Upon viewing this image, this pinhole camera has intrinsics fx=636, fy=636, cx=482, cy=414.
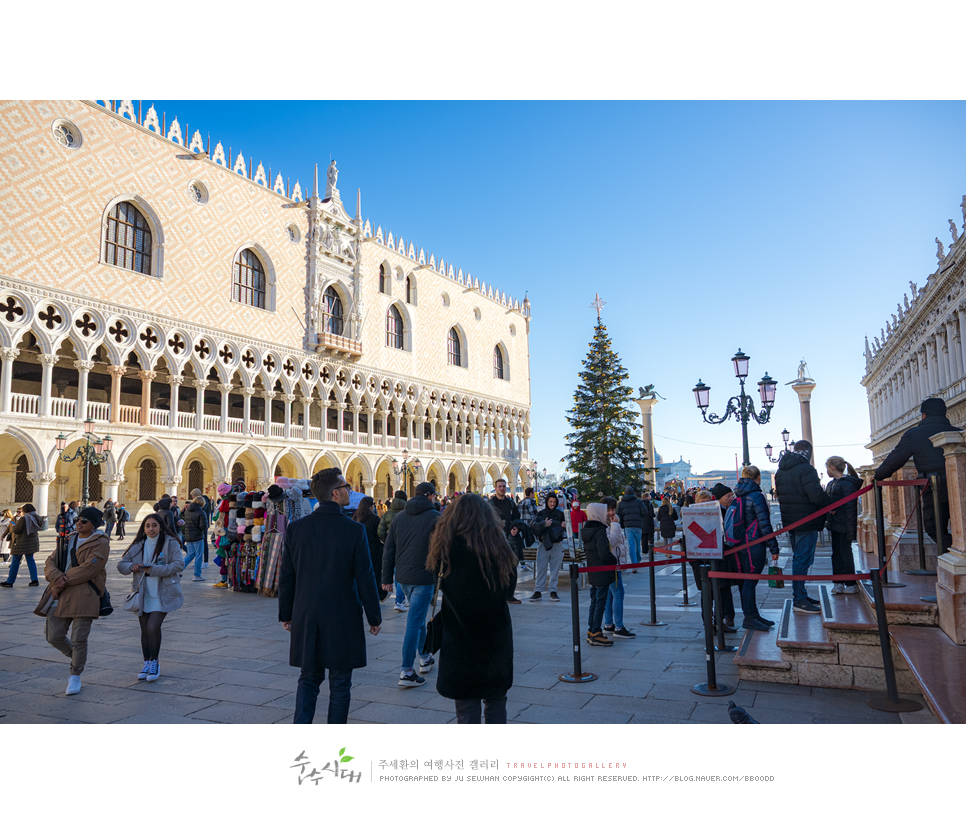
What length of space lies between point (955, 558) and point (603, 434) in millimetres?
18314

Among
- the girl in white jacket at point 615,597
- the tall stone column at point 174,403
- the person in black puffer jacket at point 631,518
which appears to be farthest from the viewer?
the tall stone column at point 174,403

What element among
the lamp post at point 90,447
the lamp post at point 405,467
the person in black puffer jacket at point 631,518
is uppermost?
the lamp post at point 90,447

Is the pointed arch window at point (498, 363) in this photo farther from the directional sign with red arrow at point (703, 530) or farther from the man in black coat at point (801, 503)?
the man in black coat at point (801, 503)

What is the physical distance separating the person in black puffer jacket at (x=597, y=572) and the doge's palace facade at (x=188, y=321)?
64.5 feet

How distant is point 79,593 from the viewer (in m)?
4.63

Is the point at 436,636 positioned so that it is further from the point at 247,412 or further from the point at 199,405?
the point at 247,412

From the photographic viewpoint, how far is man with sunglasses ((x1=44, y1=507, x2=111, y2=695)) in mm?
4578

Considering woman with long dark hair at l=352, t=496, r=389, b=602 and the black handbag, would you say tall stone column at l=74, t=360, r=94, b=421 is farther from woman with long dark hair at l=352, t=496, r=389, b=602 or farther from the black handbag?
the black handbag

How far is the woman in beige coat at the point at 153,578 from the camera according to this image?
4.86 m

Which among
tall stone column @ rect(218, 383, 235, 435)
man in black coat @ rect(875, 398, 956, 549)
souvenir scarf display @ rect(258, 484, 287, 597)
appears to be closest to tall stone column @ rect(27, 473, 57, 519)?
tall stone column @ rect(218, 383, 235, 435)

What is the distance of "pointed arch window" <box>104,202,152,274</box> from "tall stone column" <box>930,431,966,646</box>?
24.1 meters

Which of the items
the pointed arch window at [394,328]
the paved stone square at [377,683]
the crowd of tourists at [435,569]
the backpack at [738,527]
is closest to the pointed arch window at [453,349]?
the pointed arch window at [394,328]

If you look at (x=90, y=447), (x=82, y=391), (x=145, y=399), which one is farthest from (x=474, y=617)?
(x=145, y=399)

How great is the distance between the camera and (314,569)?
3387 mm
